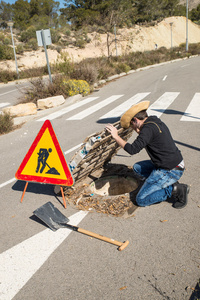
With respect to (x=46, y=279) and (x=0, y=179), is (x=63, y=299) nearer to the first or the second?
(x=46, y=279)

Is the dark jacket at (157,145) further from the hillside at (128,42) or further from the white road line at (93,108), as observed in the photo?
the hillside at (128,42)

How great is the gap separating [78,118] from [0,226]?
22.3 ft

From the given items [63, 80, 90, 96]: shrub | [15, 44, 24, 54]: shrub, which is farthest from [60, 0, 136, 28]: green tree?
[63, 80, 90, 96]: shrub

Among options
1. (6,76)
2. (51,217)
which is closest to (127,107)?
(51,217)

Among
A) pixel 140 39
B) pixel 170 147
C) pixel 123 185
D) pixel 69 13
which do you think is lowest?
pixel 123 185

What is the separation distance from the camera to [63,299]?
8.77ft

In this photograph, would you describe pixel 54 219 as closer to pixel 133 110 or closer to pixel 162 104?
pixel 133 110

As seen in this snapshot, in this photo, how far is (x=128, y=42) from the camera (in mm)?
51469

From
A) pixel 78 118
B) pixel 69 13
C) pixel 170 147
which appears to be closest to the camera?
pixel 170 147

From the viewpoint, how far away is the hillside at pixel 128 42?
115ft

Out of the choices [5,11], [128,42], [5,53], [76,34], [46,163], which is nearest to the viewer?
[46,163]

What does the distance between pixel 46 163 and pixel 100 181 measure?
4.40 ft

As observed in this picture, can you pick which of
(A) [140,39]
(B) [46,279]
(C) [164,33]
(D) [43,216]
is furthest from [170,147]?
(C) [164,33]

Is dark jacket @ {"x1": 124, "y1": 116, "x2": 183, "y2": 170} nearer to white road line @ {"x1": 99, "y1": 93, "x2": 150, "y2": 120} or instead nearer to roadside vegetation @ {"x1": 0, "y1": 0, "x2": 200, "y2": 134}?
Answer: white road line @ {"x1": 99, "y1": 93, "x2": 150, "y2": 120}
